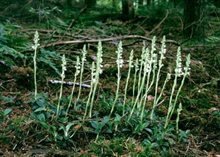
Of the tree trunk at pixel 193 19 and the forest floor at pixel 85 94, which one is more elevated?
the tree trunk at pixel 193 19

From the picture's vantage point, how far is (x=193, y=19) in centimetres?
856

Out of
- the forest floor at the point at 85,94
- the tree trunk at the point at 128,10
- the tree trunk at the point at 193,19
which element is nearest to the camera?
the forest floor at the point at 85,94

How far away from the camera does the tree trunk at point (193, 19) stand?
8.36m

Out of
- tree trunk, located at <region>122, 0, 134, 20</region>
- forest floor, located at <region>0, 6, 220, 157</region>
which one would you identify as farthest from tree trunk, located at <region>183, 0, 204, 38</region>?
tree trunk, located at <region>122, 0, 134, 20</region>

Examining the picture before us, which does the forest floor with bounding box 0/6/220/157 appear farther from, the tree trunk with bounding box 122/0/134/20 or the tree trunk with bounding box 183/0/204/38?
the tree trunk with bounding box 122/0/134/20

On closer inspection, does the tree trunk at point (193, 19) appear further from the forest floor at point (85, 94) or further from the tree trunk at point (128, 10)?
the tree trunk at point (128, 10)

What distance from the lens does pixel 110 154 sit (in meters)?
3.78

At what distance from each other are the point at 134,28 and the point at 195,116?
19.3 feet

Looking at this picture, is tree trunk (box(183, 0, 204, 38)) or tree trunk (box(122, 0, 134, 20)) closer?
tree trunk (box(183, 0, 204, 38))

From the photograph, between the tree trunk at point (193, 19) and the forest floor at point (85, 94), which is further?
the tree trunk at point (193, 19)

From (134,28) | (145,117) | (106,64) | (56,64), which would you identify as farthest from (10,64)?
(134,28)

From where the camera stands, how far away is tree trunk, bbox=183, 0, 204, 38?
836 centimetres

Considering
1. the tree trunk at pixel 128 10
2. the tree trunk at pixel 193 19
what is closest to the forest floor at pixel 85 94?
the tree trunk at pixel 193 19

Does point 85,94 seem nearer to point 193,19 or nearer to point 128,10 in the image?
point 193,19
